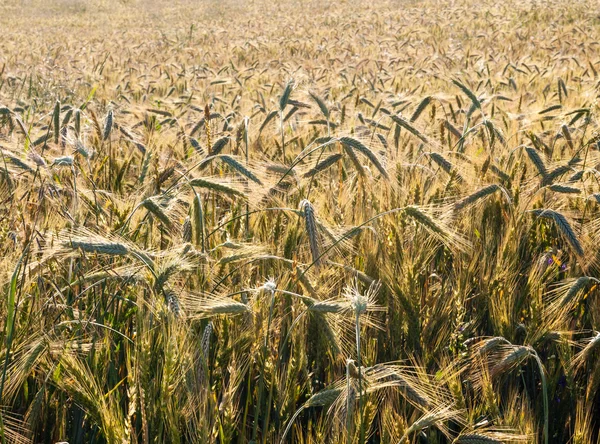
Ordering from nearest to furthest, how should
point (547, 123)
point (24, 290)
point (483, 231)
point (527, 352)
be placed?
point (527, 352)
point (24, 290)
point (483, 231)
point (547, 123)

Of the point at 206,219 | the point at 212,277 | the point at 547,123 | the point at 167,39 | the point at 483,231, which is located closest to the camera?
the point at 212,277

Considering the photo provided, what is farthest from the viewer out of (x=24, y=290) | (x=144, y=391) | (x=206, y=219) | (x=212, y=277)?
(x=206, y=219)

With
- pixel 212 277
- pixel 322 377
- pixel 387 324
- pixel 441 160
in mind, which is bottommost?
pixel 322 377

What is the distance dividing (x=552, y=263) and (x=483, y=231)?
0.27 m

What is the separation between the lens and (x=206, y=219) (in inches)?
80.0

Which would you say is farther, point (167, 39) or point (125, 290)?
point (167, 39)

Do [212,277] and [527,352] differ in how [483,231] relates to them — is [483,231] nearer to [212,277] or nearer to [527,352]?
[527,352]

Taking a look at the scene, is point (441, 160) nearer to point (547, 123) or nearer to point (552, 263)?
point (552, 263)

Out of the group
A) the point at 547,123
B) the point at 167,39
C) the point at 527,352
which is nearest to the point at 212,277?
the point at 527,352

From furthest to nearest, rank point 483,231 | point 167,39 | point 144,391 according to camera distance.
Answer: point 167,39, point 483,231, point 144,391

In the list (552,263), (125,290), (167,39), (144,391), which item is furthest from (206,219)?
(167,39)

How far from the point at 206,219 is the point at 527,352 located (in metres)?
1.07

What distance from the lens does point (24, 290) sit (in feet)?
4.91

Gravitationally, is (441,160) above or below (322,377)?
above
